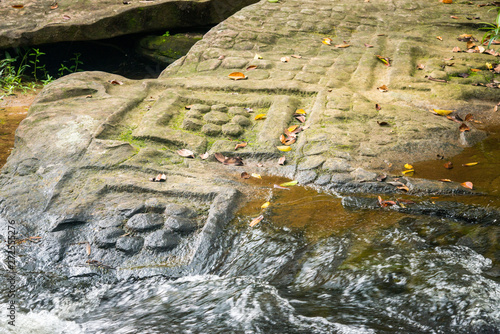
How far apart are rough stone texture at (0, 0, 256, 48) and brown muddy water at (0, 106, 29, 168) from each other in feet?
3.15

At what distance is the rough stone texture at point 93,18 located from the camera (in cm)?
543

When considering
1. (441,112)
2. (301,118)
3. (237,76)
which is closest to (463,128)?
(441,112)

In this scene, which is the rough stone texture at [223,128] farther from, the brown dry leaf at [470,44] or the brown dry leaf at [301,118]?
the brown dry leaf at [470,44]

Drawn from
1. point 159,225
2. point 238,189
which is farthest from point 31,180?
point 238,189

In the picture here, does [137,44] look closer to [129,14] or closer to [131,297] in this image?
[129,14]

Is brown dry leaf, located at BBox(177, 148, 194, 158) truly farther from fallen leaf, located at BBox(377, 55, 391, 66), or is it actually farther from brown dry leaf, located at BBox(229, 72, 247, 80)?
fallen leaf, located at BBox(377, 55, 391, 66)

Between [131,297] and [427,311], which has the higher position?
[427,311]

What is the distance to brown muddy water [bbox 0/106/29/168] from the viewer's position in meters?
3.89

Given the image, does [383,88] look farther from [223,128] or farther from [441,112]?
[223,128]

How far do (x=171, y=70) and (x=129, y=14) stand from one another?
172cm

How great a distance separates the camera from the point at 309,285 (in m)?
1.99

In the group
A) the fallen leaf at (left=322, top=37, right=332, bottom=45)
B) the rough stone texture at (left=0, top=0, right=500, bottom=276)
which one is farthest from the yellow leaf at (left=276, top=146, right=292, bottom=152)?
the fallen leaf at (left=322, top=37, right=332, bottom=45)

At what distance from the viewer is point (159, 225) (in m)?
2.35

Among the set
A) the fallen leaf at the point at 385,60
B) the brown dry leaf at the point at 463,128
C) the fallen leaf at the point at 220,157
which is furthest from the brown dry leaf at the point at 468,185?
the fallen leaf at the point at 385,60
